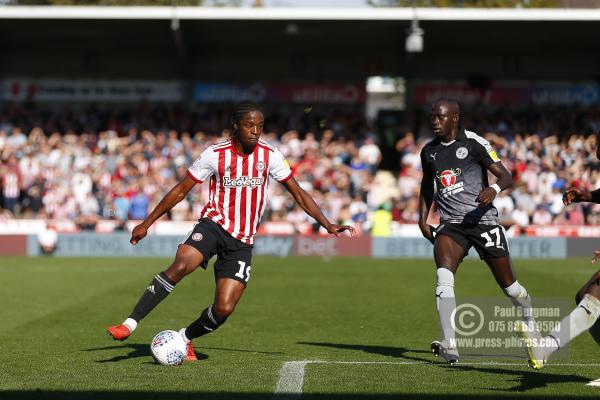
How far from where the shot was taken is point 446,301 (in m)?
9.83

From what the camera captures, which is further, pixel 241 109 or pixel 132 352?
pixel 132 352

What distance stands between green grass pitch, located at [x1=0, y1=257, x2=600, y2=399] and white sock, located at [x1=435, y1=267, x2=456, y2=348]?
34 centimetres

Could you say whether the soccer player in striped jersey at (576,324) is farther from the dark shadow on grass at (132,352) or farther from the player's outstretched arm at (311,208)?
the dark shadow on grass at (132,352)

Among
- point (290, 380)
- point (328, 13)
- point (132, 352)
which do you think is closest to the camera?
point (290, 380)

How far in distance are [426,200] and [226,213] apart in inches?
84.2

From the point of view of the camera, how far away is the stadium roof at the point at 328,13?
33.0m

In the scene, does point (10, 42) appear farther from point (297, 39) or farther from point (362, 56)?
point (362, 56)

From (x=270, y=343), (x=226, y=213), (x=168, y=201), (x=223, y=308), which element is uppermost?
(x=168, y=201)

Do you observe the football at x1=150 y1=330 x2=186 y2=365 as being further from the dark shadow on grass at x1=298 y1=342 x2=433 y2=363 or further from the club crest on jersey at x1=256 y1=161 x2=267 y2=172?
the dark shadow on grass at x1=298 y1=342 x2=433 y2=363

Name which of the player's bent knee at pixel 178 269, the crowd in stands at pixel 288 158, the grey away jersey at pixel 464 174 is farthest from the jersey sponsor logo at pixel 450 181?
the crowd in stands at pixel 288 158

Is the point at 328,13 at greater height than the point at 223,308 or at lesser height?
greater

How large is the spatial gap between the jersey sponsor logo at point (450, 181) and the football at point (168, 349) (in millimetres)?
2926

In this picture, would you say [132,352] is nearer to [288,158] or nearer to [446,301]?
[446,301]

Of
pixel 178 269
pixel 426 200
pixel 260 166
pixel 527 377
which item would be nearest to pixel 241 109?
pixel 260 166
